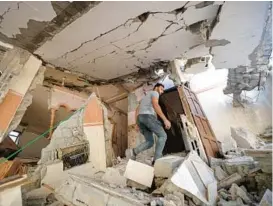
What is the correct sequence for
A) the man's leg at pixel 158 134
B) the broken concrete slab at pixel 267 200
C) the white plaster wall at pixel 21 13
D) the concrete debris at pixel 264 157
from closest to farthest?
1. the broken concrete slab at pixel 267 200
2. the concrete debris at pixel 264 157
3. the white plaster wall at pixel 21 13
4. the man's leg at pixel 158 134

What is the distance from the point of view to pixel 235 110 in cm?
493

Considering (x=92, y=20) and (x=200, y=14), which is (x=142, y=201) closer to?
(x=92, y=20)

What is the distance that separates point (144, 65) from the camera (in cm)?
426

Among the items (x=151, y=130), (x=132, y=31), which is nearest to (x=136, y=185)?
(x=151, y=130)

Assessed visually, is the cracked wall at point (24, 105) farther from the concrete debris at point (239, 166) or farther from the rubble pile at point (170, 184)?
the concrete debris at point (239, 166)

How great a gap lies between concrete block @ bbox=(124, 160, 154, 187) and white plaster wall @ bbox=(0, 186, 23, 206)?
3.73 ft

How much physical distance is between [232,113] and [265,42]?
2281 millimetres

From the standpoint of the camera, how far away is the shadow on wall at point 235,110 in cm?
466

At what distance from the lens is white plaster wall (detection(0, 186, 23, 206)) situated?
5.93 feet

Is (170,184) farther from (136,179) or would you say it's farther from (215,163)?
(215,163)

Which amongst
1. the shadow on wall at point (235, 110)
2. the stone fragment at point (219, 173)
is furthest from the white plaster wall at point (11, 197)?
the shadow on wall at point (235, 110)

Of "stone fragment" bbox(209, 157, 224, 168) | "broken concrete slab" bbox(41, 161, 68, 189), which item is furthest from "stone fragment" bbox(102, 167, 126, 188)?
"stone fragment" bbox(209, 157, 224, 168)

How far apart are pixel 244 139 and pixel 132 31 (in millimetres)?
3055

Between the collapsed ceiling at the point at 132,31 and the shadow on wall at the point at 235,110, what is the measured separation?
149 centimetres
